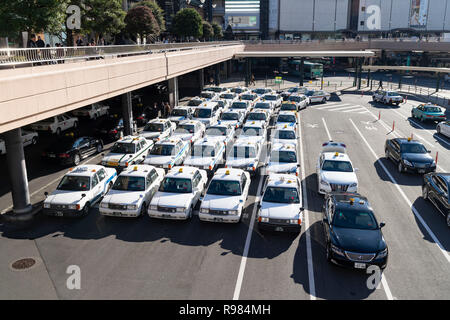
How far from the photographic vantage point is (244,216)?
1608 centimetres

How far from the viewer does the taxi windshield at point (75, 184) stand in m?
16.3

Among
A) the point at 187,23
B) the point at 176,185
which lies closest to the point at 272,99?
the point at 176,185

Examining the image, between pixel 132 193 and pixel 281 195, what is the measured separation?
5.89 metres

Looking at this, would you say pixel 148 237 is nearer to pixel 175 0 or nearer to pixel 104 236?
pixel 104 236

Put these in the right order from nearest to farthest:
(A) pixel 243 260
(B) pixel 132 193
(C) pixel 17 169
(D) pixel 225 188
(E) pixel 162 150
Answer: (A) pixel 243 260
(C) pixel 17 169
(D) pixel 225 188
(B) pixel 132 193
(E) pixel 162 150

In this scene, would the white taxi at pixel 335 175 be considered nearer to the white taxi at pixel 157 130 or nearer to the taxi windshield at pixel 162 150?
the taxi windshield at pixel 162 150

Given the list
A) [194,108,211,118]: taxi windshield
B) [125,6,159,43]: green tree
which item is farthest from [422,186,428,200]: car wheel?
[125,6,159,43]: green tree

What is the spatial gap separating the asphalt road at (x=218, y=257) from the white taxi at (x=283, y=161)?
124 cm

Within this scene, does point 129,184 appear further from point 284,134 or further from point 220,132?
point 284,134

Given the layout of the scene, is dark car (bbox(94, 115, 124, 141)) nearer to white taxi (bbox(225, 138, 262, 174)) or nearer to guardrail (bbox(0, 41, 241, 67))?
guardrail (bbox(0, 41, 241, 67))

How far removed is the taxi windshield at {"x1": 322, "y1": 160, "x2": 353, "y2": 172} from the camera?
60.3 feet

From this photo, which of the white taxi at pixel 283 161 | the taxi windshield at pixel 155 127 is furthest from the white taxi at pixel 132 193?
the taxi windshield at pixel 155 127

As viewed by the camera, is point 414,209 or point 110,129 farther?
point 110,129

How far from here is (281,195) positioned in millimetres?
14930
